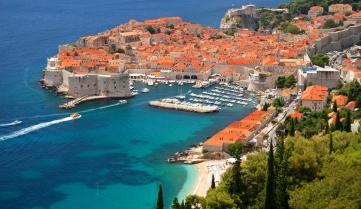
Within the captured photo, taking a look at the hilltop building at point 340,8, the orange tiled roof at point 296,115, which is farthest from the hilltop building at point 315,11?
the orange tiled roof at point 296,115

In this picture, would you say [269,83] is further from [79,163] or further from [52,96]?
[79,163]

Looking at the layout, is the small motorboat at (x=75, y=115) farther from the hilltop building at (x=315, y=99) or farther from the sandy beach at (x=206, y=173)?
the hilltop building at (x=315, y=99)

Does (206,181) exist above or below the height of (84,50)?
below

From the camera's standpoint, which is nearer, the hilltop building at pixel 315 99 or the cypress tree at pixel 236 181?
the cypress tree at pixel 236 181

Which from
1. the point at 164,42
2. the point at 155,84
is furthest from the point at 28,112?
the point at 164,42

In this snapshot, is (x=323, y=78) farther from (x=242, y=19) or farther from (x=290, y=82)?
(x=242, y=19)

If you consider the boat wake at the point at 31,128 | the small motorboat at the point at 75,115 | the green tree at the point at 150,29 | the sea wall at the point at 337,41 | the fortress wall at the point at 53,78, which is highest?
the green tree at the point at 150,29
